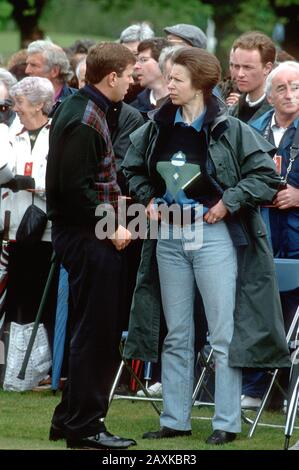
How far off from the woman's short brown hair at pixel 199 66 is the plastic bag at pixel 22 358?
2877 mm

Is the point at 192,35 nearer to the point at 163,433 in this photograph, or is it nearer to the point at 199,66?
the point at 199,66

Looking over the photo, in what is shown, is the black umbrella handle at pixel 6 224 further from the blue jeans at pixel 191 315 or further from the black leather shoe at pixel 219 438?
the black leather shoe at pixel 219 438

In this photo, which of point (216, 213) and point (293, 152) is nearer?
point (216, 213)

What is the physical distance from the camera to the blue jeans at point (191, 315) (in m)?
7.71

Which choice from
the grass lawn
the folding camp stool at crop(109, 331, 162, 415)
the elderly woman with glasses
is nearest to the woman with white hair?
the grass lawn

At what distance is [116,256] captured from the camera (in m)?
7.33

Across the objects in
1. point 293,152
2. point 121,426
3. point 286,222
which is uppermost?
point 293,152

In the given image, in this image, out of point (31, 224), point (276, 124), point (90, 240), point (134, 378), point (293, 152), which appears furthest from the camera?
point (31, 224)

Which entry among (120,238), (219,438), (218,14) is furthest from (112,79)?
(218,14)

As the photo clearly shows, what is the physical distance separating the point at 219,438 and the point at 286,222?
183 cm

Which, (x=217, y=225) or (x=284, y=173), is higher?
(x=284, y=173)

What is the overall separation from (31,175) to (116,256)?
245 centimetres

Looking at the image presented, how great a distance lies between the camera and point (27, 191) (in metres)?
9.57

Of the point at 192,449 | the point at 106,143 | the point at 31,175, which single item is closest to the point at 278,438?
the point at 192,449
